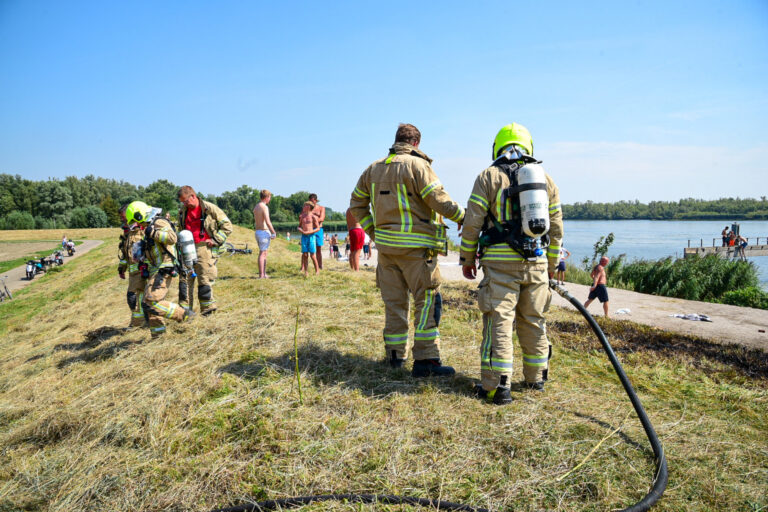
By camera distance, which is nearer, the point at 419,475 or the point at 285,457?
the point at 419,475

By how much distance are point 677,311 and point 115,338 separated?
383 inches

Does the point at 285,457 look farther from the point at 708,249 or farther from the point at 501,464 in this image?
the point at 708,249

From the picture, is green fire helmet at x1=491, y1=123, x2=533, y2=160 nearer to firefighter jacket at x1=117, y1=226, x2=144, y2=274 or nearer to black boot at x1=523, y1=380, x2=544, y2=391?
black boot at x1=523, y1=380, x2=544, y2=391

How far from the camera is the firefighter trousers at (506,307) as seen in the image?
3348mm

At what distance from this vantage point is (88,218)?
249 feet

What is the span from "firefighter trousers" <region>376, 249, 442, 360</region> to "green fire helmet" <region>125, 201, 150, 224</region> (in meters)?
3.66

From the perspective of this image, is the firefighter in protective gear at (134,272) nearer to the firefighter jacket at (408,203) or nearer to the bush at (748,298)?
the firefighter jacket at (408,203)

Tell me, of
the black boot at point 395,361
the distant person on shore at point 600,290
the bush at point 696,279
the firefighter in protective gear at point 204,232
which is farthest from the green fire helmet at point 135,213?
the bush at point 696,279

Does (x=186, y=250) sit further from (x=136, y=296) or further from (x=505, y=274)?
(x=505, y=274)

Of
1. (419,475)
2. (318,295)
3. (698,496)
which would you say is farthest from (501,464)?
(318,295)

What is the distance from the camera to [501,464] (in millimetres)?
2594

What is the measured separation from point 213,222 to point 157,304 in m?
1.86

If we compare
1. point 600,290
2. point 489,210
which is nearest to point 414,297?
point 489,210

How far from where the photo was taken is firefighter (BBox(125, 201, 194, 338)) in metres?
5.30
